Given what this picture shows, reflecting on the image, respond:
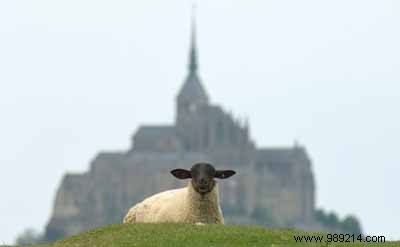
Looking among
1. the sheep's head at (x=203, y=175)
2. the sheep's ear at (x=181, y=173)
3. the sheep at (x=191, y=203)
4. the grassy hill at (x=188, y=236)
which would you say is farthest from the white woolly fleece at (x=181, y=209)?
the grassy hill at (x=188, y=236)

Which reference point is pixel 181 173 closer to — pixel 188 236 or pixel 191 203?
pixel 191 203

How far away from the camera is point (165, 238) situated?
1420 inches

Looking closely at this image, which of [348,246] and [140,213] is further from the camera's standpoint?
[140,213]

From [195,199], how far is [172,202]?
3.71 ft

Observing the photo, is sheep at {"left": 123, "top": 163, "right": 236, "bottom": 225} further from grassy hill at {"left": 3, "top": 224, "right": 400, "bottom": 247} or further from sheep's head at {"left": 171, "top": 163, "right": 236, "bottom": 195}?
grassy hill at {"left": 3, "top": 224, "right": 400, "bottom": 247}

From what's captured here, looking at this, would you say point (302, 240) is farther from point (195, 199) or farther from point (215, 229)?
point (195, 199)

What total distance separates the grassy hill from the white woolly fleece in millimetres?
2368

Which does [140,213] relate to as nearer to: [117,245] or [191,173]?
[191,173]

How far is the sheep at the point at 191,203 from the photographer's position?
39.9 metres

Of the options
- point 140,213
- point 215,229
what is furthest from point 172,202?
point 215,229

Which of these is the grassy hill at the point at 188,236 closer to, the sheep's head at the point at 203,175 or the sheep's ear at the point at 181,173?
the sheep's ear at the point at 181,173

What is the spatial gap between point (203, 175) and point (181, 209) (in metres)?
1.19

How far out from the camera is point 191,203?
40.5 meters

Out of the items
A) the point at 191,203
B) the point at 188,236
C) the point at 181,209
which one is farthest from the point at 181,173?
the point at 188,236
